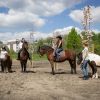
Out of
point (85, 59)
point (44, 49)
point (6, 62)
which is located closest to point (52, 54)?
point (44, 49)

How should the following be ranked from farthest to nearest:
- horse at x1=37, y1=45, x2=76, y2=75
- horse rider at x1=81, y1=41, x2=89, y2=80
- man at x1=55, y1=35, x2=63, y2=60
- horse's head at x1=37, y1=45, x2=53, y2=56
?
horse's head at x1=37, y1=45, x2=53, y2=56 → horse at x1=37, y1=45, x2=76, y2=75 → man at x1=55, y1=35, x2=63, y2=60 → horse rider at x1=81, y1=41, x2=89, y2=80

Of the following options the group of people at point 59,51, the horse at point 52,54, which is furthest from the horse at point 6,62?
the horse at point 52,54

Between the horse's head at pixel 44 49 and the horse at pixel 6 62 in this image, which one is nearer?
the horse's head at pixel 44 49

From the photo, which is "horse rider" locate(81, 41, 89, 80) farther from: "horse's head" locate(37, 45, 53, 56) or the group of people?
"horse's head" locate(37, 45, 53, 56)

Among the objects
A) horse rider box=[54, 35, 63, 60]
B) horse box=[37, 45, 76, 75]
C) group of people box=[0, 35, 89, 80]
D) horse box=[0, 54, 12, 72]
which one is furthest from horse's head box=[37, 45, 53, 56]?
horse box=[0, 54, 12, 72]

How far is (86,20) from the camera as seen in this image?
3506 centimetres

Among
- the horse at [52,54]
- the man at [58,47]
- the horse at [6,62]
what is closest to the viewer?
the man at [58,47]

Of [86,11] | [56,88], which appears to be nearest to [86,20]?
[86,11]

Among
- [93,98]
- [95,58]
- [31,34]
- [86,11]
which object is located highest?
[86,11]

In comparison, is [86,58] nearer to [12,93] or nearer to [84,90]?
[84,90]

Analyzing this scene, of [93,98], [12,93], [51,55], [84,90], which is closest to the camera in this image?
[93,98]

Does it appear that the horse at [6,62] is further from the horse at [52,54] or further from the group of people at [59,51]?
the horse at [52,54]

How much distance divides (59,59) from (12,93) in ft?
29.7

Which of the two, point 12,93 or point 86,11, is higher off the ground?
Answer: point 86,11
